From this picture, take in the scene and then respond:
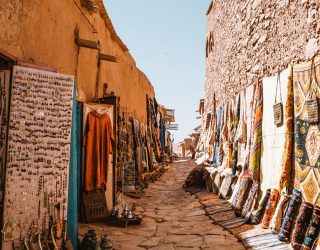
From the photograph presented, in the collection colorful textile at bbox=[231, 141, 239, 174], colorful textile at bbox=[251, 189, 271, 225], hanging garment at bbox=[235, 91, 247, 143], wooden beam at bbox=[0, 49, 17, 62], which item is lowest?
colorful textile at bbox=[251, 189, 271, 225]

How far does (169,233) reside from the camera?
16.1 ft

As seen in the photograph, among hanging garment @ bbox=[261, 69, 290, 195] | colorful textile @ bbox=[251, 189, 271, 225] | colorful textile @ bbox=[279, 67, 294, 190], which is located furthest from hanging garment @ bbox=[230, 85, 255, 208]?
colorful textile @ bbox=[279, 67, 294, 190]

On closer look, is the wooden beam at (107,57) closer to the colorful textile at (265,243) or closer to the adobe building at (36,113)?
the adobe building at (36,113)

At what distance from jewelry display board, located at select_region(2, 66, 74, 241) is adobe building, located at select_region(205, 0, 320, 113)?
3.08m

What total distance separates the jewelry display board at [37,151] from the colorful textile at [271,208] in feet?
9.01

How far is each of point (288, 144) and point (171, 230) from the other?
7.33ft

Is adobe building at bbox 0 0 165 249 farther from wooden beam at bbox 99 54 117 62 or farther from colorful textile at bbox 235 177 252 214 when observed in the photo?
colorful textile at bbox 235 177 252 214

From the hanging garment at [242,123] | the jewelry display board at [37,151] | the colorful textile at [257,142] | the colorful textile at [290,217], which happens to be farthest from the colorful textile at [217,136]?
the jewelry display board at [37,151]

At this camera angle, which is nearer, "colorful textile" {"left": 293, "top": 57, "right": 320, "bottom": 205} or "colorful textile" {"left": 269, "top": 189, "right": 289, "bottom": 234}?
"colorful textile" {"left": 293, "top": 57, "right": 320, "bottom": 205}

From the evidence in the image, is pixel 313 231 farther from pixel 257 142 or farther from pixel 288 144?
pixel 257 142

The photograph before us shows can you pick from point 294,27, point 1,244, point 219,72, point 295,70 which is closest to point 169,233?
point 1,244

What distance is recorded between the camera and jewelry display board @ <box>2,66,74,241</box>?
331cm

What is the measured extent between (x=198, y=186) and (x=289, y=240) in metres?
5.32

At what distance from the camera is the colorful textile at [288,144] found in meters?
4.24
